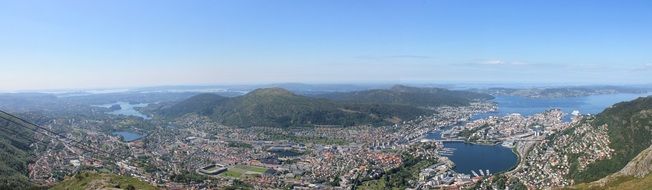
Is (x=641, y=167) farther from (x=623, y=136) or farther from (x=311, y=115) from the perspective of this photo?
(x=311, y=115)

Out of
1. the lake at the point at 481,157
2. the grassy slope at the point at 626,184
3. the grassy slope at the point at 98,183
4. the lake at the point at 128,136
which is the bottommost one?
the lake at the point at 128,136

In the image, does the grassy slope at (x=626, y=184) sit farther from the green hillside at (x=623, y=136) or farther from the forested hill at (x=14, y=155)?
the forested hill at (x=14, y=155)

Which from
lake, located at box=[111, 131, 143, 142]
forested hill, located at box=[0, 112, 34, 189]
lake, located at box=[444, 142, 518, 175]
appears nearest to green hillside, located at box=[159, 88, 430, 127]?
lake, located at box=[111, 131, 143, 142]

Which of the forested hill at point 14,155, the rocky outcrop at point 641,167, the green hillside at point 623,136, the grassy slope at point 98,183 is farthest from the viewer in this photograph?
the forested hill at point 14,155

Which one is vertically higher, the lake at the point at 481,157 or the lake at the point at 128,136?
the lake at the point at 481,157

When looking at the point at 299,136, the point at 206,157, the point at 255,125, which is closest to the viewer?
the point at 206,157

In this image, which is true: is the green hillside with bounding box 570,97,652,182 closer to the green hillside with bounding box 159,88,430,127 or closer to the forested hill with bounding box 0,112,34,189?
the forested hill with bounding box 0,112,34,189

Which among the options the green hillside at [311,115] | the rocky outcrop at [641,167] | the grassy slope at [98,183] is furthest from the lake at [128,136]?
the rocky outcrop at [641,167]

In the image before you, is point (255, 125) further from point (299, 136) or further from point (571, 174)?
point (571, 174)

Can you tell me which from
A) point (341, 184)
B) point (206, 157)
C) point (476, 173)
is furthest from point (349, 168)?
point (206, 157)
